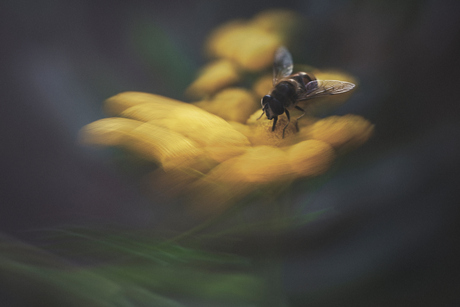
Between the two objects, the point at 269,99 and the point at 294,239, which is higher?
the point at 269,99

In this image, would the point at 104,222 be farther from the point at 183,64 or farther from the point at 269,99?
the point at 183,64

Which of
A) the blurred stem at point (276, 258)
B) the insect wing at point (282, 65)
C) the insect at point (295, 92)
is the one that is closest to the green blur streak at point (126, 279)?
the blurred stem at point (276, 258)

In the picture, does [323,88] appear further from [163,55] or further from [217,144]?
[163,55]

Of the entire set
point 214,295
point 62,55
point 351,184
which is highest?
point 62,55

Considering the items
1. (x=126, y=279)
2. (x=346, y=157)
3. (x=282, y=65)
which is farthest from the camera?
(x=282, y=65)

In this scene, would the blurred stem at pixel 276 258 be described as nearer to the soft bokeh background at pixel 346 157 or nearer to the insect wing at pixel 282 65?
the soft bokeh background at pixel 346 157

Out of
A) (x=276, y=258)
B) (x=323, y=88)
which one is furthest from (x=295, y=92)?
(x=276, y=258)

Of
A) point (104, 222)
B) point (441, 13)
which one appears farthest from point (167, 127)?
point (441, 13)
